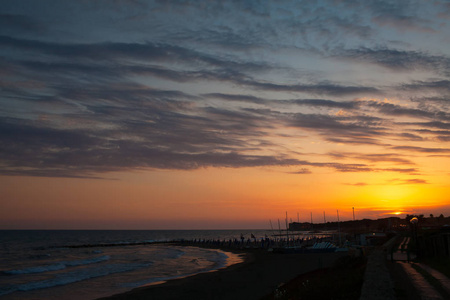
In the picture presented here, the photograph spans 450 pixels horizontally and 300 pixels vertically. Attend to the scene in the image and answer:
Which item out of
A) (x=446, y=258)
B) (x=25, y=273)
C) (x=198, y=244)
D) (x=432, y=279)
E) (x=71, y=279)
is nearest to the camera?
(x=432, y=279)

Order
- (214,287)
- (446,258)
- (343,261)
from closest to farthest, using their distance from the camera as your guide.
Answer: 1. (446,258)
2. (214,287)
3. (343,261)

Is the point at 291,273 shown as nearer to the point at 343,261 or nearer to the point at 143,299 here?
the point at 343,261

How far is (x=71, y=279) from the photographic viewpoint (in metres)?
32.0

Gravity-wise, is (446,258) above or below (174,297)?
above

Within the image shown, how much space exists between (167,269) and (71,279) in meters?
10.1

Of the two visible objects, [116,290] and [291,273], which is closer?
[116,290]

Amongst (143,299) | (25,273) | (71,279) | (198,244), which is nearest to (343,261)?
(143,299)

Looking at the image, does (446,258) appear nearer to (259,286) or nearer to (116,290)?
(259,286)

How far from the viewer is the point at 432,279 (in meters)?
16.0

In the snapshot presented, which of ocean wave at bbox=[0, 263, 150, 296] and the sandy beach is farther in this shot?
ocean wave at bbox=[0, 263, 150, 296]

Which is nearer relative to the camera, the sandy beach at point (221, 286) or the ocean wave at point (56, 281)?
the sandy beach at point (221, 286)

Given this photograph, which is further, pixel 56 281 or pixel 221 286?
pixel 56 281

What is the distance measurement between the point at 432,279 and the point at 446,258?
6.81 meters

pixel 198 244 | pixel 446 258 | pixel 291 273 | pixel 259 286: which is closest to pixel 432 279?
pixel 446 258
